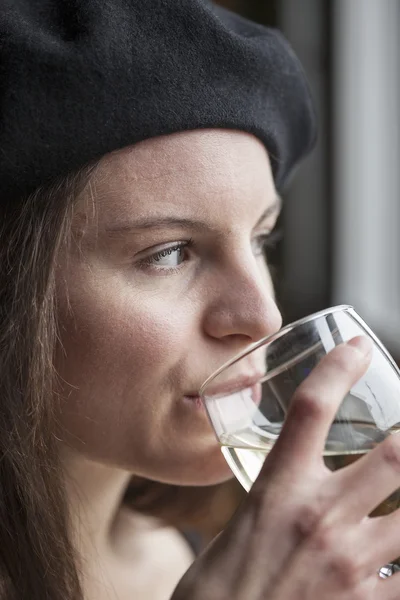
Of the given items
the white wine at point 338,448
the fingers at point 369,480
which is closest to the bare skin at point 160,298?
the white wine at point 338,448

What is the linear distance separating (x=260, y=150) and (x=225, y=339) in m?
0.23

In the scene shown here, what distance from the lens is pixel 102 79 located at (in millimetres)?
730

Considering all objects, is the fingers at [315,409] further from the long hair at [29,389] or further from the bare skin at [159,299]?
the long hair at [29,389]

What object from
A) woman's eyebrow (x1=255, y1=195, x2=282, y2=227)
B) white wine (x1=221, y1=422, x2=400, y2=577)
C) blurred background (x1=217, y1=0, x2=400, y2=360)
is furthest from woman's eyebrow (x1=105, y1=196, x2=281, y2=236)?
blurred background (x1=217, y1=0, x2=400, y2=360)

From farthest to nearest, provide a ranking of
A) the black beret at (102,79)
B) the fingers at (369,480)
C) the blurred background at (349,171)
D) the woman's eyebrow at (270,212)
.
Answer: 1. the blurred background at (349,171)
2. the woman's eyebrow at (270,212)
3. the black beret at (102,79)
4. the fingers at (369,480)

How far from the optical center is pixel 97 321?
2.55 feet

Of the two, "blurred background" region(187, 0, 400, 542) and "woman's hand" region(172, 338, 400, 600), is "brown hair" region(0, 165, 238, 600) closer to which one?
"woman's hand" region(172, 338, 400, 600)

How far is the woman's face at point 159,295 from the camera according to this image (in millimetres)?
765

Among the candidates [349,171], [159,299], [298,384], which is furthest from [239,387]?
[349,171]

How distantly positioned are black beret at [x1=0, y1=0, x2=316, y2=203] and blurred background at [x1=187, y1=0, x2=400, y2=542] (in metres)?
1.26

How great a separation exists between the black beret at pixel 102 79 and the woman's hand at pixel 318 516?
315 mm

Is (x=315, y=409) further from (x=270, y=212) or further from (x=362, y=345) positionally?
(x=270, y=212)

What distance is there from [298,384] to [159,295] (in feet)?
0.74

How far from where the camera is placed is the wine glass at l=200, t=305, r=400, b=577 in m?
0.59
